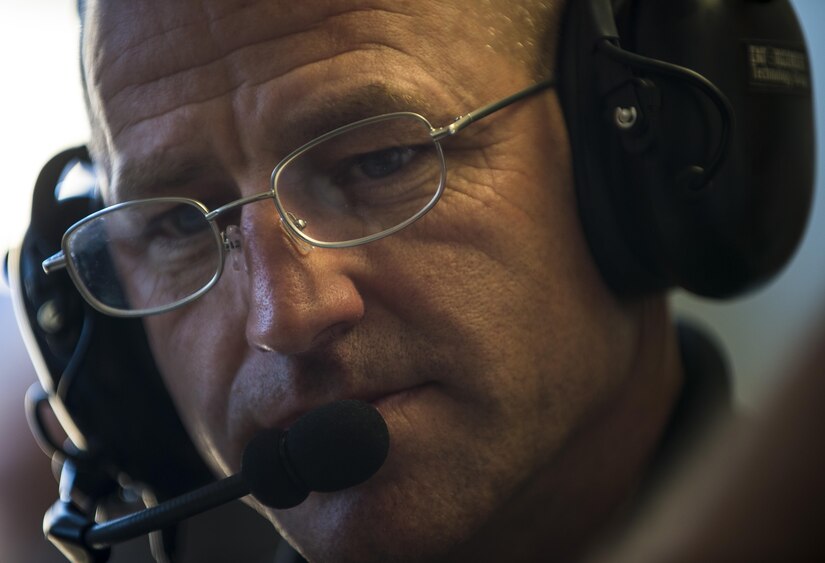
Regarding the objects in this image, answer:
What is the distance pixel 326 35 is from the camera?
0.67 m

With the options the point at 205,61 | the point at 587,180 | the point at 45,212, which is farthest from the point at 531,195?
the point at 45,212

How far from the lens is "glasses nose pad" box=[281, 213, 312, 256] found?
66 cm

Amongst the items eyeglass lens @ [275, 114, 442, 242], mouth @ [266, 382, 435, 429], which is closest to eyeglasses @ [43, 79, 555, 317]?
eyeglass lens @ [275, 114, 442, 242]

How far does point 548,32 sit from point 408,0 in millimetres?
128

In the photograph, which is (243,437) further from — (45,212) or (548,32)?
(548,32)

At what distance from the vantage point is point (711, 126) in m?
0.62

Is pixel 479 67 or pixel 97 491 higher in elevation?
pixel 479 67

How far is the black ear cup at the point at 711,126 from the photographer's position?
24.3 inches

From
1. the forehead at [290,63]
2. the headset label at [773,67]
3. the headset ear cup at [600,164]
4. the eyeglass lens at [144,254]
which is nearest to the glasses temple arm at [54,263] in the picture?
the eyeglass lens at [144,254]

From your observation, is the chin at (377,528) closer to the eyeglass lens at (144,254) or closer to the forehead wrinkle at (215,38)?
the eyeglass lens at (144,254)

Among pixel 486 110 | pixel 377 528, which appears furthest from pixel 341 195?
pixel 377 528

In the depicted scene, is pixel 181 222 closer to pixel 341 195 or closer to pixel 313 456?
pixel 341 195

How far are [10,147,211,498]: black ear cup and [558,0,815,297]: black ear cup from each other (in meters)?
0.51

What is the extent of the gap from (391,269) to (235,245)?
128mm
